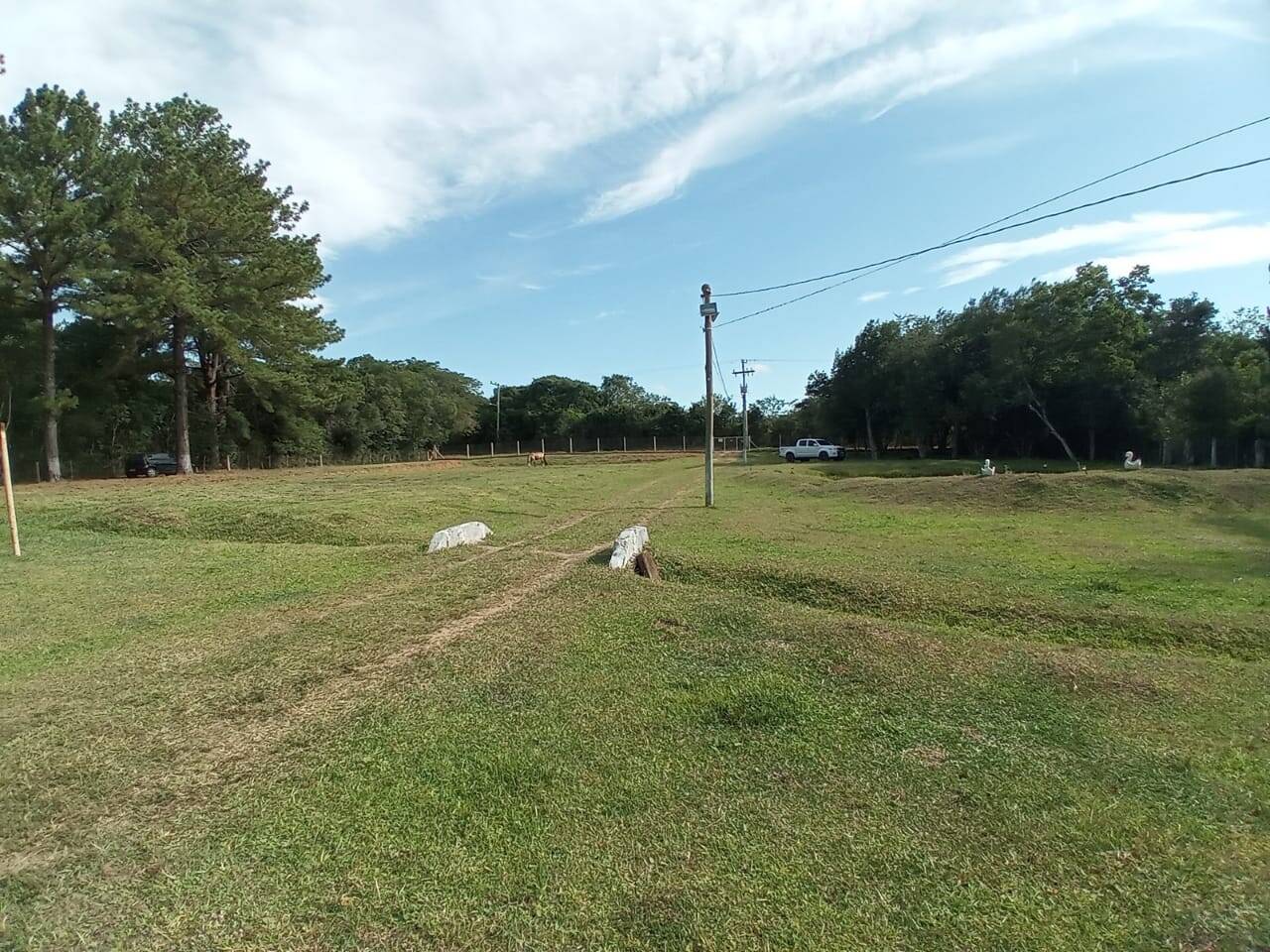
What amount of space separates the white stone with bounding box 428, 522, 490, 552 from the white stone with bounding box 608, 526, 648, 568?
2856 mm

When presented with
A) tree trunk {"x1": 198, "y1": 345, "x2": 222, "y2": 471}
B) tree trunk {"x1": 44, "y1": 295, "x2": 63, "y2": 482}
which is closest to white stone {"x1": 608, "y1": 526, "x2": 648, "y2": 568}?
tree trunk {"x1": 44, "y1": 295, "x2": 63, "y2": 482}

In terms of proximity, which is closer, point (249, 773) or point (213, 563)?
point (249, 773)

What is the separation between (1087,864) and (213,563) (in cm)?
1028

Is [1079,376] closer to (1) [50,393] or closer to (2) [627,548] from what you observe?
(2) [627,548]

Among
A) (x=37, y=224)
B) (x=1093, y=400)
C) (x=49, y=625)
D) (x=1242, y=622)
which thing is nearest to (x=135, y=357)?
(x=37, y=224)

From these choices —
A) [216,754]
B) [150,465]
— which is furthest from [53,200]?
[216,754]

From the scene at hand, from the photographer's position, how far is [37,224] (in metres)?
24.5

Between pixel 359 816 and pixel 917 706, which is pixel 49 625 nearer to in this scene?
pixel 359 816

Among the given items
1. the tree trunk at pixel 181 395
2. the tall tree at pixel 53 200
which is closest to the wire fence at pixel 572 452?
the tree trunk at pixel 181 395

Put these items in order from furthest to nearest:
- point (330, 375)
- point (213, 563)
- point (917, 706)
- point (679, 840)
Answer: point (330, 375)
point (213, 563)
point (917, 706)
point (679, 840)

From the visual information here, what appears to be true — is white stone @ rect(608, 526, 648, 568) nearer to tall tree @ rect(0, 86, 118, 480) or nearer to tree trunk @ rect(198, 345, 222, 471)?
tall tree @ rect(0, 86, 118, 480)

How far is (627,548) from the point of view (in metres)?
8.59

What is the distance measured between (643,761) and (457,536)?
7377 millimetres

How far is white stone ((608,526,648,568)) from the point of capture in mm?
8281
